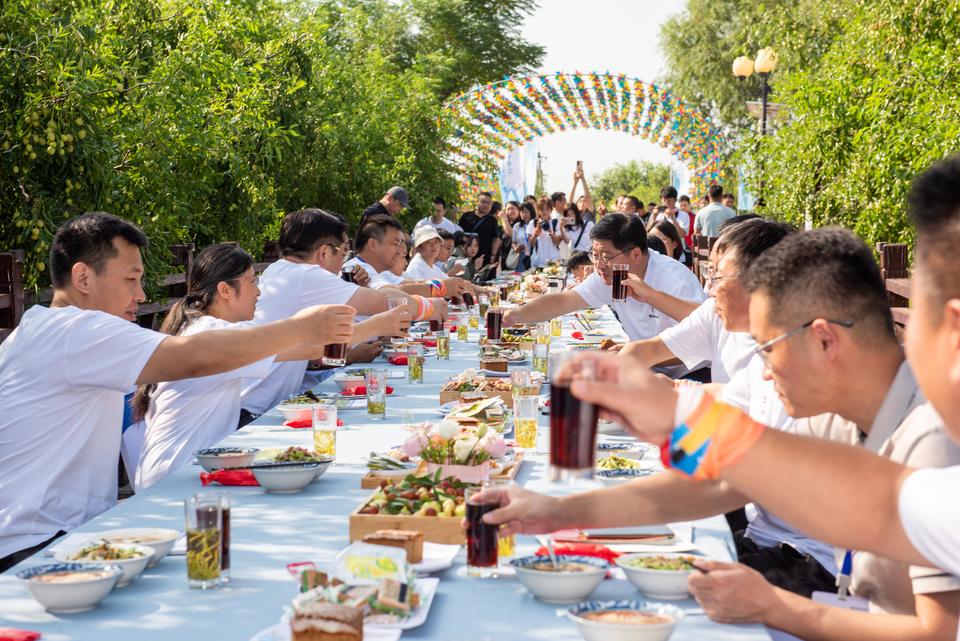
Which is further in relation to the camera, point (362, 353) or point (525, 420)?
point (362, 353)

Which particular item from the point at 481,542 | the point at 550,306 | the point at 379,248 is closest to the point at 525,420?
the point at 481,542

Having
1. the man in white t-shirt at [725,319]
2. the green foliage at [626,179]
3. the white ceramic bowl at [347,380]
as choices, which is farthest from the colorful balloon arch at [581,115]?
the green foliage at [626,179]

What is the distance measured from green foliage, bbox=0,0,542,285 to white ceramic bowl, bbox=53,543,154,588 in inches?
159

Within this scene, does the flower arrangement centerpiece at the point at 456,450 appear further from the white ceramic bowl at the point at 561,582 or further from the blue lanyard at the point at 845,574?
the blue lanyard at the point at 845,574

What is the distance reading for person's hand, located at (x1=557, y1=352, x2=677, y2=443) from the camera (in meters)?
1.50

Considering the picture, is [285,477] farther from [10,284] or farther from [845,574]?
[10,284]

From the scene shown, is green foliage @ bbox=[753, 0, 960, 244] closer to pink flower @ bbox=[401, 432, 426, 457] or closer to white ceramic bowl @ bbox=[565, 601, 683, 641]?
pink flower @ bbox=[401, 432, 426, 457]

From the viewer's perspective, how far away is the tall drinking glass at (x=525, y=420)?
3543 millimetres

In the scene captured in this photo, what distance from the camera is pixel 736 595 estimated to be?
206 centimetres

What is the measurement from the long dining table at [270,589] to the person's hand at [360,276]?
3.67 meters

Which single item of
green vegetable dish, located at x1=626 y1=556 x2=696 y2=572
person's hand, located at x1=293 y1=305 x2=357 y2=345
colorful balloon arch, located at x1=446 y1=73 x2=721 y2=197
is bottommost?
green vegetable dish, located at x1=626 y1=556 x2=696 y2=572

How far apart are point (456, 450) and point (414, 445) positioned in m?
0.22

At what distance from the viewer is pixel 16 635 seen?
193cm

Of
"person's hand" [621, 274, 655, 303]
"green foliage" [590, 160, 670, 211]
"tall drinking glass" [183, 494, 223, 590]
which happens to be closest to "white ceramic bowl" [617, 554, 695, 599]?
"tall drinking glass" [183, 494, 223, 590]
